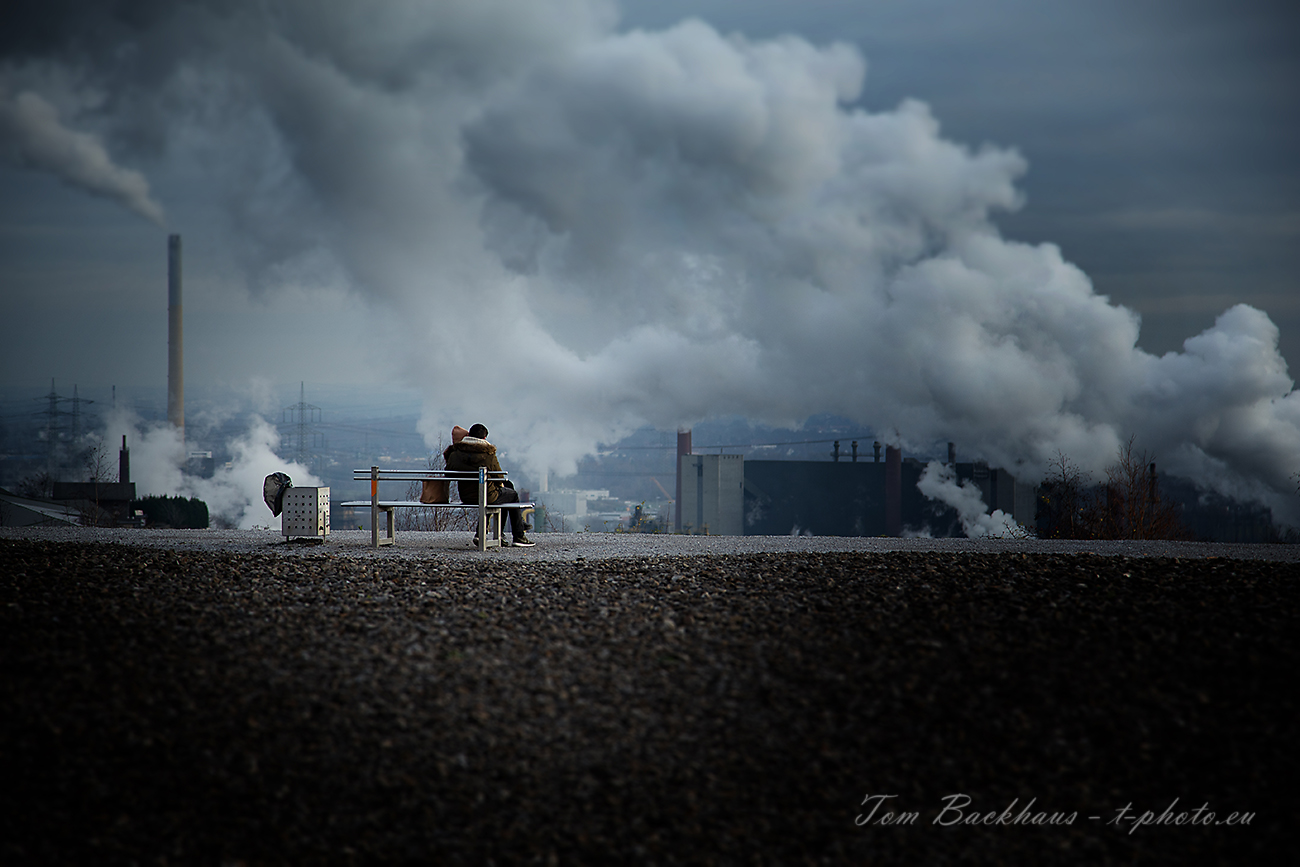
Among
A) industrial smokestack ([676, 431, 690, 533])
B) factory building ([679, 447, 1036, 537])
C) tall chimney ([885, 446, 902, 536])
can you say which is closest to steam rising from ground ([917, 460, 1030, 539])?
factory building ([679, 447, 1036, 537])

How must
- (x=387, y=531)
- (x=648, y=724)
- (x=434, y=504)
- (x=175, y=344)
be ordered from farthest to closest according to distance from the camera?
(x=175, y=344) → (x=387, y=531) → (x=434, y=504) → (x=648, y=724)

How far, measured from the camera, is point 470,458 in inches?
350

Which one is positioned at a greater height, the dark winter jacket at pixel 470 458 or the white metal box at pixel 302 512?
the dark winter jacket at pixel 470 458

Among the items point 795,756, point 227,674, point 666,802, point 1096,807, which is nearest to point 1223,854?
point 1096,807

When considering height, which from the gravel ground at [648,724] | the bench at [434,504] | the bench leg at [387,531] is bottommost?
the gravel ground at [648,724]

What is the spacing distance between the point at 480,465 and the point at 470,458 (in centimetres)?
13

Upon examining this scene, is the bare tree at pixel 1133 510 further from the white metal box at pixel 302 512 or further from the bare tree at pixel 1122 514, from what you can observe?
the white metal box at pixel 302 512

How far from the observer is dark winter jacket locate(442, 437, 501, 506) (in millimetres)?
A: 8891

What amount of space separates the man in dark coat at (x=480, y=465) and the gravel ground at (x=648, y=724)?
3.12 meters

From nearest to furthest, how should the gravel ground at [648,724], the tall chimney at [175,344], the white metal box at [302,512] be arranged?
the gravel ground at [648,724]
the white metal box at [302,512]
the tall chimney at [175,344]

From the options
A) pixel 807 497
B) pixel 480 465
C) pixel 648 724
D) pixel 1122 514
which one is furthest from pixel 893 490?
pixel 648 724

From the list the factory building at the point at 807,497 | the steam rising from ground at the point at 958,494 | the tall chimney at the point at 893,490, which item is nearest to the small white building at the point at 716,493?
the factory building at the point at 807,497

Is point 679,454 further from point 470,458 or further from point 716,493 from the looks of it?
point 470,458

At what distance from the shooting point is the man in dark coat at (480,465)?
890cm
